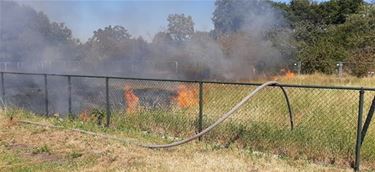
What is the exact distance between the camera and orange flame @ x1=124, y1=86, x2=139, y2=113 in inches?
331

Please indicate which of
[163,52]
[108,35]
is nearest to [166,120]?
[163,52]

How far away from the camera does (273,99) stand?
8789 millimetres

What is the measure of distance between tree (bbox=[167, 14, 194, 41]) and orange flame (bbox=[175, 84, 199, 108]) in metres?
21.5

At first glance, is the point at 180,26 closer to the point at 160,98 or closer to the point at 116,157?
the point at 160,98

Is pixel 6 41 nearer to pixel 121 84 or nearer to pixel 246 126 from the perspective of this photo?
pixel 121 84

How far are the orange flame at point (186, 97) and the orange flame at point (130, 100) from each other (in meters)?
0.82

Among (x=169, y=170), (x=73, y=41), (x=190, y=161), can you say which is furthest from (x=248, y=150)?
(x=73, y=41)

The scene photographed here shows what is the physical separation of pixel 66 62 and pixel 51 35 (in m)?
1.49

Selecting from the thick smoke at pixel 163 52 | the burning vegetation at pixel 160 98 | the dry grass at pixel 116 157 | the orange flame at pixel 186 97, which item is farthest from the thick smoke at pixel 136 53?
the dry grass at pixel 116 157

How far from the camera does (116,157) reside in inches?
227

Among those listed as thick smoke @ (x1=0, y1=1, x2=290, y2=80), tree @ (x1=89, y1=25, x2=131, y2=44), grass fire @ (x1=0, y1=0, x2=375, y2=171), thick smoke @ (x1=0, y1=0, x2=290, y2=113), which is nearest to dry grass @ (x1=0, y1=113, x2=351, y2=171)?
grass fire @ (x1=0, y1=0, x2=375, y2=171)

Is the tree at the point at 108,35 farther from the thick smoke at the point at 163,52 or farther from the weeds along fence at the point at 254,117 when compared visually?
the weeds along fence at the point at 254,117

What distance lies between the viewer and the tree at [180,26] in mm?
32344

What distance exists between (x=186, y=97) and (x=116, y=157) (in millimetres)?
3731
